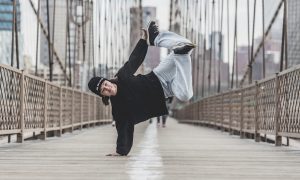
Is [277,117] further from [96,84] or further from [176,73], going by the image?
[96,84]

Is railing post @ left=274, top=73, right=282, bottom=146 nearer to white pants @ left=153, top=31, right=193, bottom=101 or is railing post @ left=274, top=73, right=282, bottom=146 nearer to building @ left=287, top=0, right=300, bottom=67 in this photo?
white pants @ left=153, top=31, right=193, bottom=101

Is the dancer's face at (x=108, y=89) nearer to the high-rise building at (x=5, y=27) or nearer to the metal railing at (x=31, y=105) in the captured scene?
the metal railing at (x=31, y=105)

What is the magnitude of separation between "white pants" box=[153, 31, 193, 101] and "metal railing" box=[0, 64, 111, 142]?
147 centimetres

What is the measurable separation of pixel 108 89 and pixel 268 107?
10.3 ft

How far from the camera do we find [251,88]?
8258 millimetres

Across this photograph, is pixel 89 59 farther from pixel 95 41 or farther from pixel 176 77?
pixel 176 77

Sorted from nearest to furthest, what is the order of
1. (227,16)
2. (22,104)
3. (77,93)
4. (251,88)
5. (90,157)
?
(90,157), (22,104), (251,88), (77,93), (227,16)

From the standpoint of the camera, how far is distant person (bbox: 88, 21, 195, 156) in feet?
14.8

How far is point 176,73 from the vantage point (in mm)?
4633

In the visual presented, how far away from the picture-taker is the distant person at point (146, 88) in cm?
450

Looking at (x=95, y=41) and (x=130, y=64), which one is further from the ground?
(x=95, y=41)

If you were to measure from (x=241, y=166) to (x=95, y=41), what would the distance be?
789 inches

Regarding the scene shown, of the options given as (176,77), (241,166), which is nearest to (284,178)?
(241,166)

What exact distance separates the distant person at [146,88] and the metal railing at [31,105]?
50.5 inches
